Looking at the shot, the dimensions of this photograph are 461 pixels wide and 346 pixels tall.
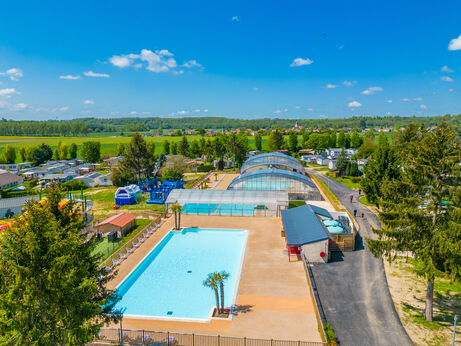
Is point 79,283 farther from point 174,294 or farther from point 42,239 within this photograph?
point 174,294

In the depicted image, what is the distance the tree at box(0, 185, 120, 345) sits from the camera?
34.6 feet

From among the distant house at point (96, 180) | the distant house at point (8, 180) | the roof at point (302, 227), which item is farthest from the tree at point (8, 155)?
the roof at point (302, 227)

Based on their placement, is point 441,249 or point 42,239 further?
point 441,249

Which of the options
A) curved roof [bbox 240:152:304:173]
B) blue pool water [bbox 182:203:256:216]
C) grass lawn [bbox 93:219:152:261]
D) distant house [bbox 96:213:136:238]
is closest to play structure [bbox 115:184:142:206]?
blue pool water [bbox 182:203:256:216]

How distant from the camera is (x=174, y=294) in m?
21.2

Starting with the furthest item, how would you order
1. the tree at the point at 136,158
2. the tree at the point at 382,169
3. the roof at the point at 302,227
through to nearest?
1. the tree at the point at 136,158
2. the tree at the point at 382,169
3. the roof at the point at 302,227

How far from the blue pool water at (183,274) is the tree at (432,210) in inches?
458

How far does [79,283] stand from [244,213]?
26906 mm

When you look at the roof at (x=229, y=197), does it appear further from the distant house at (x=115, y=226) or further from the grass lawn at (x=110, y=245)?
the distant house at (x=115, y=226)

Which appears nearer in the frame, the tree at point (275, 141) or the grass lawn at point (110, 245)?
the grass lawn at point (110, 245)

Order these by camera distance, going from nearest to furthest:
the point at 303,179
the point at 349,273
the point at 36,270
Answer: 1. the point at 36,270
2. the point at 349,273
3. the point at 303,179

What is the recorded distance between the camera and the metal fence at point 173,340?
578 inches

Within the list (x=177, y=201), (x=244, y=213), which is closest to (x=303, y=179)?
(x=244, y=213)

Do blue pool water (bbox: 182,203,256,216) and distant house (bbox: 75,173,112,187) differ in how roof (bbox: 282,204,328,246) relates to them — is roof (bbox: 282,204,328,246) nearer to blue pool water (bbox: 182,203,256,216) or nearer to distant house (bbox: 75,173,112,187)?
blue pool water (bbox: 182,203,256,216)
